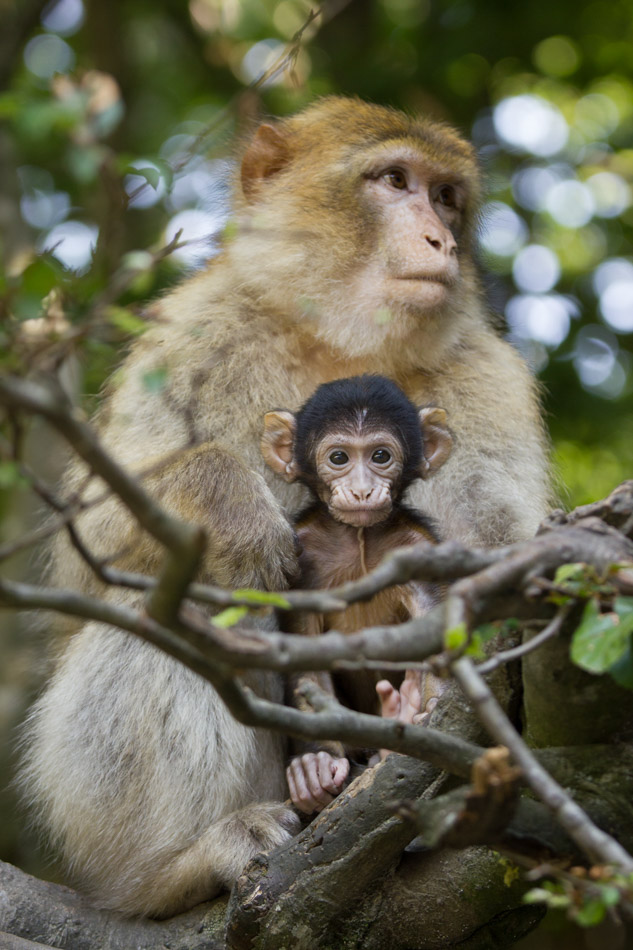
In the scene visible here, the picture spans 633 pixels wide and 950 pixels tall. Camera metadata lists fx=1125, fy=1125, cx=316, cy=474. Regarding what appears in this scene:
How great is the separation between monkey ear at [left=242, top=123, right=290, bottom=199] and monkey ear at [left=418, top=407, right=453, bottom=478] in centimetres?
168

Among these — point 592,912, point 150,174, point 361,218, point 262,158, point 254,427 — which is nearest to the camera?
point 592,912

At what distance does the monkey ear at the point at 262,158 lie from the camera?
18.0ft

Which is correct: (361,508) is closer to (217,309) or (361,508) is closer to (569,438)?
(217,309)

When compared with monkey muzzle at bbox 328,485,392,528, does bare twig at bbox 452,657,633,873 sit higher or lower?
higher

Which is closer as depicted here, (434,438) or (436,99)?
(434,438)

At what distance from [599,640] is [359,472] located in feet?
5.94

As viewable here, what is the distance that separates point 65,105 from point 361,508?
2.05 m

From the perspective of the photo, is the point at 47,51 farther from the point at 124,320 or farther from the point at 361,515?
the point at 124,320

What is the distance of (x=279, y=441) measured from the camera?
14.8 ft

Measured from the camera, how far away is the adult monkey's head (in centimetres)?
480

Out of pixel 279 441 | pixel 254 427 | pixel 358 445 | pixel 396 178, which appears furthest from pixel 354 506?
pixel 396 178

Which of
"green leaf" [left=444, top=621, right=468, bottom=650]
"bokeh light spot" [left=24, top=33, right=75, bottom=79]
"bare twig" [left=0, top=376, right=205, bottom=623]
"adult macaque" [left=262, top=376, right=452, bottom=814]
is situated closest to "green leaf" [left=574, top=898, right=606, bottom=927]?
"green leaf" [left=444, top=621, right=468, bottom=650]

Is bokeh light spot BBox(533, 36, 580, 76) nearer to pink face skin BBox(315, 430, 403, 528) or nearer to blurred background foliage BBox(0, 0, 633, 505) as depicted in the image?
blurred background foliage BBox(0, 0, 633, 505)

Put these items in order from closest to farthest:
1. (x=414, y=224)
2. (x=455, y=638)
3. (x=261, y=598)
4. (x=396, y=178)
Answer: (x=455, y=638), (x=261, y=598), (x=414, y=224), (x=396, y=178)
